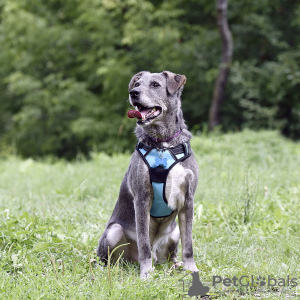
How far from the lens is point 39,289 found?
279cm

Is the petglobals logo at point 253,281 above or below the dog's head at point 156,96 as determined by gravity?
below

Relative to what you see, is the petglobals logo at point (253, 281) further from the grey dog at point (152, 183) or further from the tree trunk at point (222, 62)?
the tree trunk at point (222, 62)

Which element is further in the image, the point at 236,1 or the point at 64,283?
the point at 236,1

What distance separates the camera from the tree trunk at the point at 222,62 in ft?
39.4

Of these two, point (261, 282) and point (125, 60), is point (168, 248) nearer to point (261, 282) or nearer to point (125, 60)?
point (261, 282)

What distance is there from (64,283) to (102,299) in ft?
1.07

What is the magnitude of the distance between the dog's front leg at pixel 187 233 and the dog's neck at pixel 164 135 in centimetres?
48

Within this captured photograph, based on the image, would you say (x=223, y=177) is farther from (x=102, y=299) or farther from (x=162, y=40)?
(x=162, y=40)

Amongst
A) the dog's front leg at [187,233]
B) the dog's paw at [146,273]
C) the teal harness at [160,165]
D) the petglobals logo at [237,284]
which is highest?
the teal harness at [160,165]

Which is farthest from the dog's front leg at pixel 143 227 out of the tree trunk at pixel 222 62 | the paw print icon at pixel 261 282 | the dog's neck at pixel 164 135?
the tree trunk at pixel 222 62

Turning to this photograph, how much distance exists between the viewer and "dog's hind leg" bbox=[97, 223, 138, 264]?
351 centimetres

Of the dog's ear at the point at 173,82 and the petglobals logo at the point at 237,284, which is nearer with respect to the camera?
the petglobals logo at the point at 237,284

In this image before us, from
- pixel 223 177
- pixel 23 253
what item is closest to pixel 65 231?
pixel 23 253

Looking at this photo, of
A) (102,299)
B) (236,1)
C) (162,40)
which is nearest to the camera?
(102,299)
